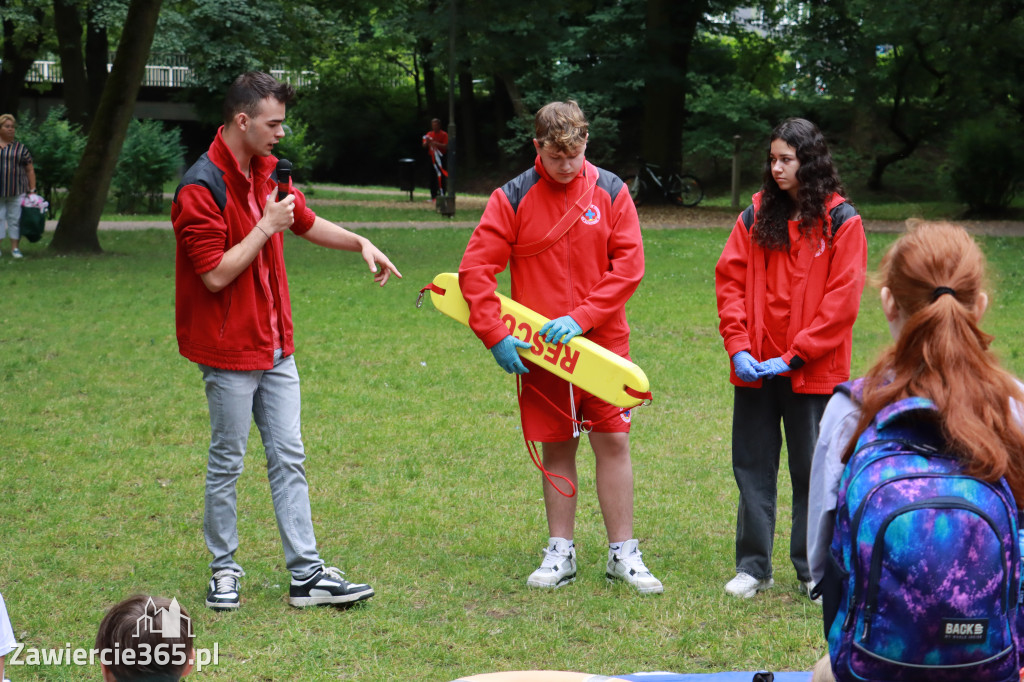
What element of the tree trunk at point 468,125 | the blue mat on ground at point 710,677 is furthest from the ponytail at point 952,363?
the tree trunk at point 468,125

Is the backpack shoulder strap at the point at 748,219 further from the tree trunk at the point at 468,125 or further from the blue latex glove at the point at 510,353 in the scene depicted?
the tree trunk at the point at 468,125

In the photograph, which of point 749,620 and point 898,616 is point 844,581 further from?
point 749,620

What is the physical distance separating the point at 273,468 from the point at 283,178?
118 cm

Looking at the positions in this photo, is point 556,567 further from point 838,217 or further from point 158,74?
point 158,74

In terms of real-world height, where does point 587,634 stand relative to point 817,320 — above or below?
below

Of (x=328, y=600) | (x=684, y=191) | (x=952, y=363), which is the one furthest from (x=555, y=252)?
(x=684, y=191)

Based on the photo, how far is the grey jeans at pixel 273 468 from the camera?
14.4 ft

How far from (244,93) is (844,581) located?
296cm

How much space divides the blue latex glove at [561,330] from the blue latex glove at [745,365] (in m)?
0.65

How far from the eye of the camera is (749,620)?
432cm

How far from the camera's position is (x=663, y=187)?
2533 centimetres

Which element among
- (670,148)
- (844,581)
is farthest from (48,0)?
(844,581)

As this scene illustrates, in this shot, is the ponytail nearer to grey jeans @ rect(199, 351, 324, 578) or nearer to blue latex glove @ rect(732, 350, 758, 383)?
blue latex glove @ rect(732, 350, 758, 383)

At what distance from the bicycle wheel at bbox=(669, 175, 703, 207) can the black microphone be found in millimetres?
21743
